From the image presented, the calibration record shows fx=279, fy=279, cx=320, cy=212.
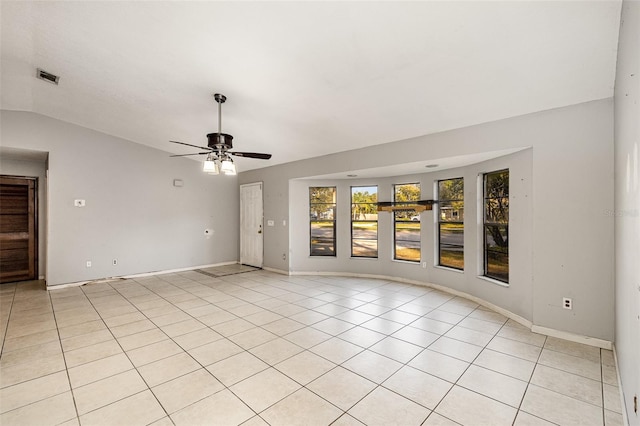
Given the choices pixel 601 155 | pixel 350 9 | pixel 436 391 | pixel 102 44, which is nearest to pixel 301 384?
A: pixel 436 391

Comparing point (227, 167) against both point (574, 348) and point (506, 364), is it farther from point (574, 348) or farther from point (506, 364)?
point (574, 348)

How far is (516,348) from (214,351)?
128 inches

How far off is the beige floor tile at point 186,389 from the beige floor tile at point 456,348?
87.8 inches

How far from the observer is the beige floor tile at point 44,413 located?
6.47ft

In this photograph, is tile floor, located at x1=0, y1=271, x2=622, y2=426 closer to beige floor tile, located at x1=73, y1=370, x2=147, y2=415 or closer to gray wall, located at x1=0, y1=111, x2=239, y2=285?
beige floor tile, located at x1=73, y1=370, x2=147, y2=415

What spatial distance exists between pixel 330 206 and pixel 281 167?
1.53m

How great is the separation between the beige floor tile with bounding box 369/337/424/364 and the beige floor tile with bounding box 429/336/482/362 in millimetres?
218

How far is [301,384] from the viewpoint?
2391mm

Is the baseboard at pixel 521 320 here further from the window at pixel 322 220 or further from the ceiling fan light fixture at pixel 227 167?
the ceiling fan light fixture at pixel 227 167

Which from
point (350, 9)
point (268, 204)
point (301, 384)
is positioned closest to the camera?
point (350, 9)

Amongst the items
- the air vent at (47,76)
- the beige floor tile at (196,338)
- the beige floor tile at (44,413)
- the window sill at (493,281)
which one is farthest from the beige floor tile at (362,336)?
the air vent at (47,76)

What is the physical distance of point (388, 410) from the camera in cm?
207

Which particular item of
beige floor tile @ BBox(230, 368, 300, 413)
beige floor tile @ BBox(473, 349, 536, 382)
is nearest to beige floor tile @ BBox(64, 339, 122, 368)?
beige floor tile @ BBox(230, 368, 300, 413)

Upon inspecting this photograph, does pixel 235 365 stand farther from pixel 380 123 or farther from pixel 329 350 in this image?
pixel 380 123
